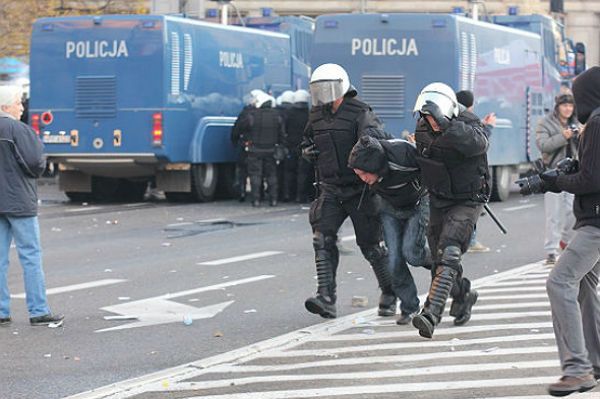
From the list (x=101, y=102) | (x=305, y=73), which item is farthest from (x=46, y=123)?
(x=305, y=73)

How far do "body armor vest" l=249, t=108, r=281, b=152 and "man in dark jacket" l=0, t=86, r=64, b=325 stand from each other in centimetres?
1228

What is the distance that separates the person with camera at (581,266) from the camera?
283 inches

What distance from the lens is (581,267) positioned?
7.33m

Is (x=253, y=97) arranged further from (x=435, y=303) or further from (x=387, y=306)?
(x=435, y=303)

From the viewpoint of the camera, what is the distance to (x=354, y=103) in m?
10.2

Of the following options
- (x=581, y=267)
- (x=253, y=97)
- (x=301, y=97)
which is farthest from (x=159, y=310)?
(x=301, y=97)

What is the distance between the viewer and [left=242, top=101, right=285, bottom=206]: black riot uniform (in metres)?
22.6

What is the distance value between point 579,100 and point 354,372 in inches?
85.5

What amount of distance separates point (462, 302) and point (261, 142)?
1306 centimetres

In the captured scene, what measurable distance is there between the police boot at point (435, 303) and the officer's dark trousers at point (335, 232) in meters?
1.33

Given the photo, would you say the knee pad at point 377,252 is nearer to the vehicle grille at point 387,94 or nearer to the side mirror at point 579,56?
the vehicle grille at point 387,94

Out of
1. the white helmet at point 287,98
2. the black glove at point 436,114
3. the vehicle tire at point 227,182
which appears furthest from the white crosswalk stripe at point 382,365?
the vehicle tire at point 227,182

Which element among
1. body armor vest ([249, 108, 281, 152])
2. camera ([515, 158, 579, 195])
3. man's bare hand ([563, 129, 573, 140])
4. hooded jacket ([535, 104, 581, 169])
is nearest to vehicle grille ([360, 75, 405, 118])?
body armor vest ([249, 108, 281, 152])

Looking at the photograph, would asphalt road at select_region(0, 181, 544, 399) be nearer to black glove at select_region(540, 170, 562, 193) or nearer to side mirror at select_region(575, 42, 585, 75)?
black glove at select_region(540, 170, 562, 193)
